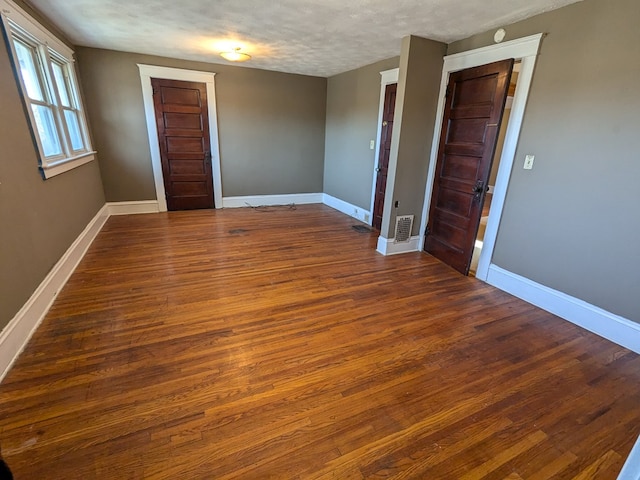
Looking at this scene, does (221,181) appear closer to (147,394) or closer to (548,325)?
(147,394)

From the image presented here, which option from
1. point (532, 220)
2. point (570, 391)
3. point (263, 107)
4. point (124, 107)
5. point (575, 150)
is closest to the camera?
point (570, 391)

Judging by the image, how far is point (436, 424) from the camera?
162 centimetres

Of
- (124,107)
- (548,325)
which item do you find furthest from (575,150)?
(124,107)

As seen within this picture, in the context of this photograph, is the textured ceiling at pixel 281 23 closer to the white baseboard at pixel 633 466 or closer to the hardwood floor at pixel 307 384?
the hardwood floor at pixel 307 384

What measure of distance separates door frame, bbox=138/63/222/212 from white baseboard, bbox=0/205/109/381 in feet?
6.23

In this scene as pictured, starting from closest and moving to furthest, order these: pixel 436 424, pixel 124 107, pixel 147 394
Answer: pixel 436 424, pixel 147 394, pixel 124 107

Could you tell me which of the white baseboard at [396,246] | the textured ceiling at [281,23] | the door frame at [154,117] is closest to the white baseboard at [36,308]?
the door frame at [154,117]

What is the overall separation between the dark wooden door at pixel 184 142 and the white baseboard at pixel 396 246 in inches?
138

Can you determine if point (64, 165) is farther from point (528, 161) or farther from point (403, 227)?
point (528, 161)

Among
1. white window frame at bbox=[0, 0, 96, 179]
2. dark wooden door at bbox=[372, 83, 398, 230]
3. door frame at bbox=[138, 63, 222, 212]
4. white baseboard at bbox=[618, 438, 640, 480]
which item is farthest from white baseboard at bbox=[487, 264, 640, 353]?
door frame at bbox=[138, 63, 222, 212]

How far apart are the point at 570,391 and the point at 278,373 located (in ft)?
5.89

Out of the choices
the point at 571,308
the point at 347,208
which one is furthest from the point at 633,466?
the point at 347,208

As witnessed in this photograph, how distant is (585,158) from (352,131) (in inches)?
142

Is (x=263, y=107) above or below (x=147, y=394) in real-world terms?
above
